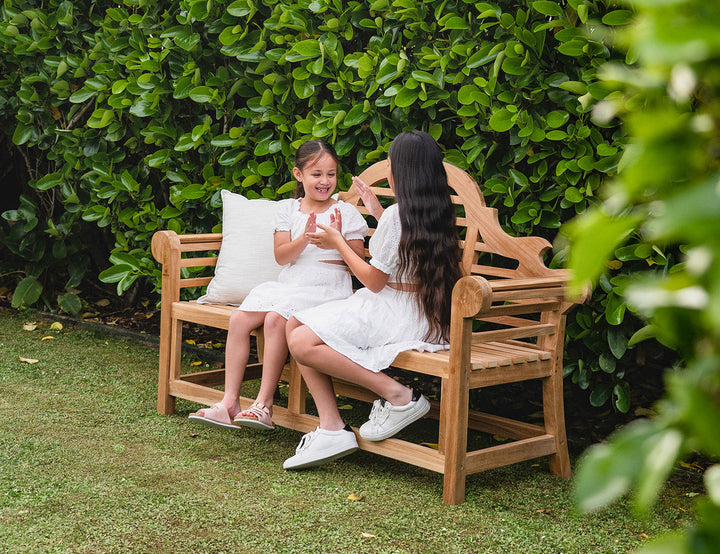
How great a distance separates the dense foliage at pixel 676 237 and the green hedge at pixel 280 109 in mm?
2506

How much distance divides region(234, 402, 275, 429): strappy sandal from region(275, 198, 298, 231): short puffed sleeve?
0.76 meters

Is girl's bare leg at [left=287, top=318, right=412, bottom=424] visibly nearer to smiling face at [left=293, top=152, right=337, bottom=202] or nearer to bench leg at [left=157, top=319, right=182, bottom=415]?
smiling face at [left=293, top=152, right=337, bottom=202]

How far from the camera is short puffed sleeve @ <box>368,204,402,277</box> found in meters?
3.00

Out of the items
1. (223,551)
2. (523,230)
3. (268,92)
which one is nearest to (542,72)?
(523,230)

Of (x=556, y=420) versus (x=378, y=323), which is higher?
(x=378, y=323)

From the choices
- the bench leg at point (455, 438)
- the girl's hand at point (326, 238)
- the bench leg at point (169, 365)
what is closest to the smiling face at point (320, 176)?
the girl's hand at point (326, 238)

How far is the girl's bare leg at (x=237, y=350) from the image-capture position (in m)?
3.37

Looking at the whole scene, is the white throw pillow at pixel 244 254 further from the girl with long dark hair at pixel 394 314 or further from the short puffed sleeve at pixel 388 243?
the short puffed sleeve at pixel 388 243

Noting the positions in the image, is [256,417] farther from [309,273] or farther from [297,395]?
[309,273]

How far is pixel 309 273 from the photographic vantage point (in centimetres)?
347

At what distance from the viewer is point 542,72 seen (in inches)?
126

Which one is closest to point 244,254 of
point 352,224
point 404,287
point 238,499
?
point 352,224

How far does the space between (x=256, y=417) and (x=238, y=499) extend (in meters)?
0.44

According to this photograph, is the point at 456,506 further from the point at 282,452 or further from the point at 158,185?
the point at 158,185
